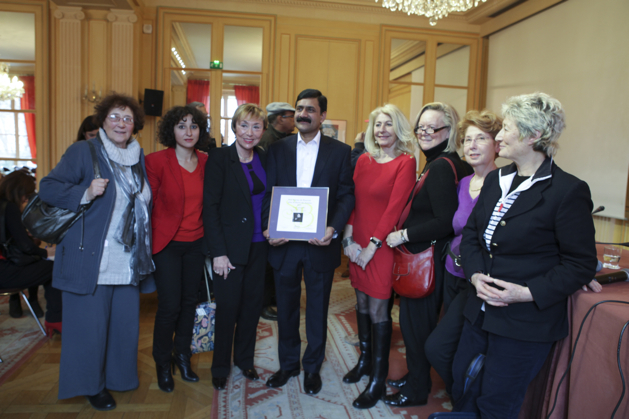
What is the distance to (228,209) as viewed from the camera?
2.40 m

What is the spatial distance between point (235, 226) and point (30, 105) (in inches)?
255

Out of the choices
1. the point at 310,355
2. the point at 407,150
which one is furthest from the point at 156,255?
the point at 407,150

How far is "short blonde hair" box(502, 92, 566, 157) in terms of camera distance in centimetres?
156

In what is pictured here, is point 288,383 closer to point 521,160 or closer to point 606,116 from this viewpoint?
point 521,160

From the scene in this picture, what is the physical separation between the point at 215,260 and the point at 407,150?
1302 mm

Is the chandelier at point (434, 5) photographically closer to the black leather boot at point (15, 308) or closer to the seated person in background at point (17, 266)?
the seated person in background at point (17, 266)

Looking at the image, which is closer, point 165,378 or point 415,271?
point 415,271

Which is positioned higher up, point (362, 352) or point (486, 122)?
point (486, 122)

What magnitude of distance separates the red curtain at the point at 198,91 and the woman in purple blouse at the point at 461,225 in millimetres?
6070

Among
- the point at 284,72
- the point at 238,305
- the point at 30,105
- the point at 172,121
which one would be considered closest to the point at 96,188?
the point at 172,121

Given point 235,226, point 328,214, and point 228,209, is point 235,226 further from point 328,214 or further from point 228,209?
point 328,214

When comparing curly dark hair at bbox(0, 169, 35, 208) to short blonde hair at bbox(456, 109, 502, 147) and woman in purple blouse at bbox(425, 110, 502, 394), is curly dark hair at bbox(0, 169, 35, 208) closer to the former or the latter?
woman in purple blouse at bbox(425, 110, 502, 394)

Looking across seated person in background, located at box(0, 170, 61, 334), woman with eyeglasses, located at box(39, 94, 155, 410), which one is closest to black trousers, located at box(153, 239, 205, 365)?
woman with eyeglasses, located at box(39, 94, 155, 410)

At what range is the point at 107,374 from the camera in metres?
2.42
